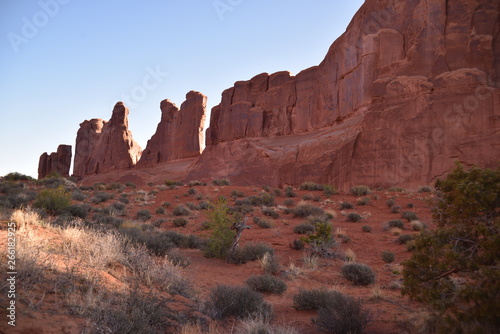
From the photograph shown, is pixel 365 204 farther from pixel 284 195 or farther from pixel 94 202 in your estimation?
pixel 94 202

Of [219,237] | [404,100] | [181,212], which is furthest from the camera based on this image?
[404,100]

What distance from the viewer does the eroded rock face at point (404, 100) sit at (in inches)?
931

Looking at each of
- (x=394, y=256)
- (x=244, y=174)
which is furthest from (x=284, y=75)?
(x=394, y=256)

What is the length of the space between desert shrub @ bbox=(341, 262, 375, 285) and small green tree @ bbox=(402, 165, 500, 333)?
275 centimetres

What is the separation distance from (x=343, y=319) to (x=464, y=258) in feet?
5.39

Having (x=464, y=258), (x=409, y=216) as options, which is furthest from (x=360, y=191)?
(x=464, y=258)

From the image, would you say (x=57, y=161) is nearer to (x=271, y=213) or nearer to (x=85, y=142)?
(x=85, y=142)

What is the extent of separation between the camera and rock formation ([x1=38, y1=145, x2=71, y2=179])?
3280 inches

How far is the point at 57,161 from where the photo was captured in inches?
3295

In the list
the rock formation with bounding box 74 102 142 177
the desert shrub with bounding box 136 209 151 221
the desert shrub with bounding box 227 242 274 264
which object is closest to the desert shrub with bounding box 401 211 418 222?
the desert shrub with bounding box 227 242 274 264

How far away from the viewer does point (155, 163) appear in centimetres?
6259

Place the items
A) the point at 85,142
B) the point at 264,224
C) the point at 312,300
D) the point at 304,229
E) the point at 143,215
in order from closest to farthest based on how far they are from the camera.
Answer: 1. the point at 312,300
2. the point at 304,229
3. the point at 264,224
4. the point at 143,215
5. the point at 85,142

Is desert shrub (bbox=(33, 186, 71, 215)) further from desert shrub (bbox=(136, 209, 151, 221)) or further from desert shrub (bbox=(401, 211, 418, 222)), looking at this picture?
desert shrub (bbox=(401, 211, 418, 222))

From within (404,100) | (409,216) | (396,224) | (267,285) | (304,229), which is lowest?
(267,285)
